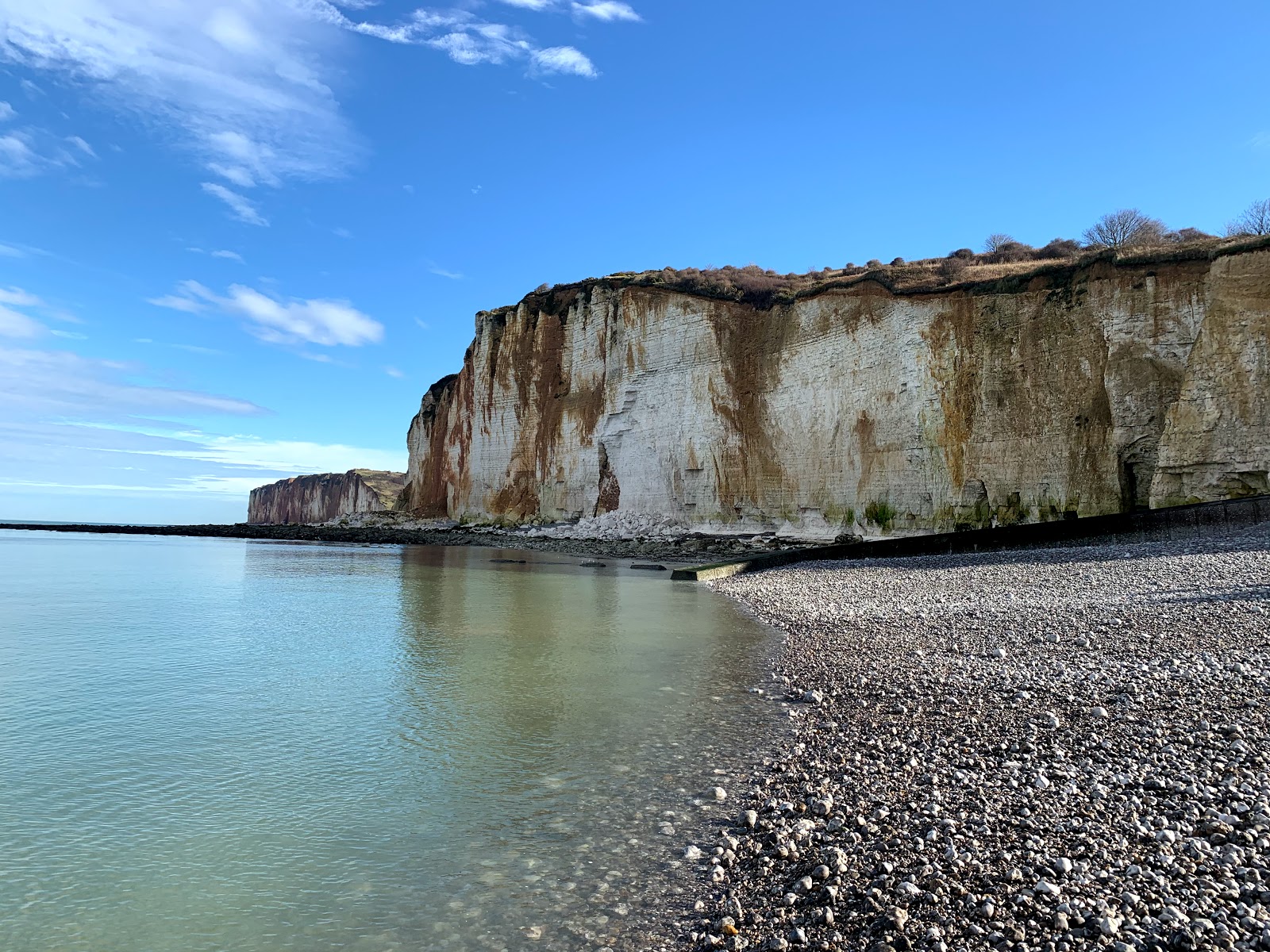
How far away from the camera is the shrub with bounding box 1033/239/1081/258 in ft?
97.3

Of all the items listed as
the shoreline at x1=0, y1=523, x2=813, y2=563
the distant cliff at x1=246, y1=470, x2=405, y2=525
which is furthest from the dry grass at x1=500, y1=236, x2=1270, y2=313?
the distant cliff at x1=246, y1=470, x2=405, y2=525

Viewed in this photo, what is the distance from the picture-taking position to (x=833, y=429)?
2881 cm

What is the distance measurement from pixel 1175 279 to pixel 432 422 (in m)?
47.0

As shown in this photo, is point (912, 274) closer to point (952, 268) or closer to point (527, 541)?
point (952, 268)

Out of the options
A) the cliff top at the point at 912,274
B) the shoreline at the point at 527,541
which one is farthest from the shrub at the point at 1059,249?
the shoreline at the point at 527,541

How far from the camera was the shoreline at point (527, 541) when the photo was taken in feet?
90.5

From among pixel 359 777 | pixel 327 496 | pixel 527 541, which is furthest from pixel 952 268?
pixel 327 496

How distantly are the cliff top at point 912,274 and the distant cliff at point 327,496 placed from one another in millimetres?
47450

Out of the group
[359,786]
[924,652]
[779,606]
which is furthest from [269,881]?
[779,606]

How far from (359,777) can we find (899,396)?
2446cm

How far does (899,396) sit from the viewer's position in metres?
26.4

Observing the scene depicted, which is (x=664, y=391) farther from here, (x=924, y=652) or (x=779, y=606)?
(x=924, y=652)

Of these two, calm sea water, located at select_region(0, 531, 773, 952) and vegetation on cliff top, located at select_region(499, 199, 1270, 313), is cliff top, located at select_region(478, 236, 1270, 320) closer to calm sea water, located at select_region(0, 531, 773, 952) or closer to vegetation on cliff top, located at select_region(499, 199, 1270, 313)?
vegetation on cliff top, located at select_region(499, 199, 1270, 313)

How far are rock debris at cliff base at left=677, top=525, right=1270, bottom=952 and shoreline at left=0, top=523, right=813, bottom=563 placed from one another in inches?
677
